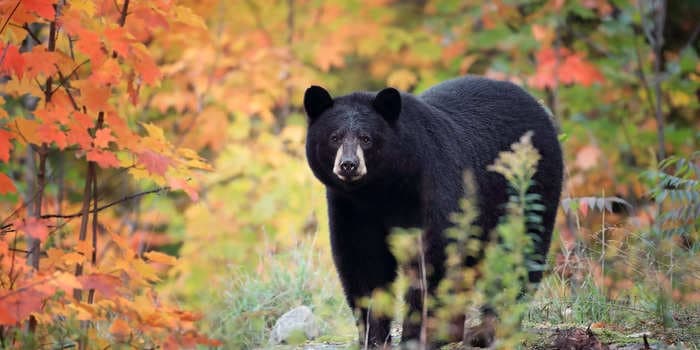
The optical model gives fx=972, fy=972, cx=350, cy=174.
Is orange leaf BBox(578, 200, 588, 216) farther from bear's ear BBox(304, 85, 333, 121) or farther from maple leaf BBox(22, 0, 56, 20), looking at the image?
maple leaf BBox(22, 0, 56, 20)

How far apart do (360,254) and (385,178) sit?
45 cm

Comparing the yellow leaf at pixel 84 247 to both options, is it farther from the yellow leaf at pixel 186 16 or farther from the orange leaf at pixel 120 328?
the yellow leaf at pixel 186 16

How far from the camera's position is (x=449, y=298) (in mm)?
3838

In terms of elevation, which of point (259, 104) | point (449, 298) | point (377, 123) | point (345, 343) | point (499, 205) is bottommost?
point (345, 343)

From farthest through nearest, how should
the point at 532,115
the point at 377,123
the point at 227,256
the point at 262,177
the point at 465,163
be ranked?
the point at 262,177, the point at 227,256, the point at 532,115, the point at 465,163, the point at 377,123

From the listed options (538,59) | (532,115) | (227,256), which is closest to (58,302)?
(532,115)

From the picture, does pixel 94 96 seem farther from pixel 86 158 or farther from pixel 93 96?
pixel 86 158

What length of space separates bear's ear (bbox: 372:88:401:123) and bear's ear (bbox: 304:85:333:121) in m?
0.27

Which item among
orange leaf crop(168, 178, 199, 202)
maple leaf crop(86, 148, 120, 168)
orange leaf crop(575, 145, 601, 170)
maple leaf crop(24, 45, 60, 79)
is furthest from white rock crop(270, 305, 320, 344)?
orange leaf crop(575, 145, 601, 170)

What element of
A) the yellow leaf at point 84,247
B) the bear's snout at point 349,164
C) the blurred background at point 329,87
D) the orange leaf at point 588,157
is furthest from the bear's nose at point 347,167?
the orange leaf at point 588,157

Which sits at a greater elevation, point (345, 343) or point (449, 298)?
point (449, 298)

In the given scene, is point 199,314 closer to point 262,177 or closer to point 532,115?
point 532,115

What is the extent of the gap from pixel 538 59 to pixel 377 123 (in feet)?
21.9

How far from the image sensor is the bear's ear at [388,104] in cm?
498
